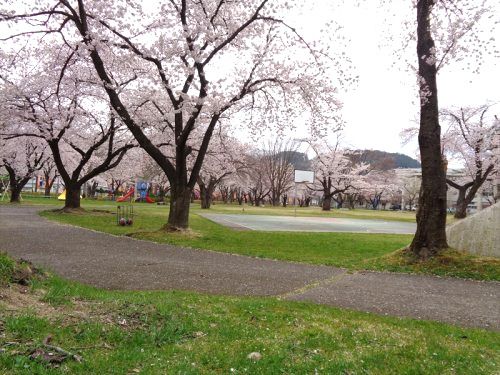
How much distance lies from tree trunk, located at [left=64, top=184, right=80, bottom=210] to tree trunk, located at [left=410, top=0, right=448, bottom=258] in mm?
20859

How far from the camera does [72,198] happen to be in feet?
84.7

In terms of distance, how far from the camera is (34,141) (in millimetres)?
30109

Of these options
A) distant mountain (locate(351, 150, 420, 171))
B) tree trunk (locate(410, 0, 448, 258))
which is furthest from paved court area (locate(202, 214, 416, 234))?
distant mountain (locate(351, 150, 420, 171))

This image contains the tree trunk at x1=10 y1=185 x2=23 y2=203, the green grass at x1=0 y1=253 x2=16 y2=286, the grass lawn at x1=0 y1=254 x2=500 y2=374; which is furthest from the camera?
the tree trunk at x1=10 y1=185 x2=23 y2=203

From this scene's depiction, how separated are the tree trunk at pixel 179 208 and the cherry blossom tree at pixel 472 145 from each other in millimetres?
24290

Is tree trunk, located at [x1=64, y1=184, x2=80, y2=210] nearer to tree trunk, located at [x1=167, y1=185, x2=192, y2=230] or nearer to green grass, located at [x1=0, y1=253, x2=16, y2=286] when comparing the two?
tree trunk, located at [x1=167, y1=185, x2=192, y2=230]

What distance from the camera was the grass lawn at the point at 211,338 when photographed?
3.36m

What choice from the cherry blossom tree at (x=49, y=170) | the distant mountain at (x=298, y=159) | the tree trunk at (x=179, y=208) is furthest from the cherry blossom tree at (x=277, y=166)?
the tree trunk at (x=179, y=208)

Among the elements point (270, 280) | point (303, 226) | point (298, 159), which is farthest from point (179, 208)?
point (298, 159)

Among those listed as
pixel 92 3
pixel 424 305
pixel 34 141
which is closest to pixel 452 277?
pixel 424 305

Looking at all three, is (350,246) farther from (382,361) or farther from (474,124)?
(474,124)

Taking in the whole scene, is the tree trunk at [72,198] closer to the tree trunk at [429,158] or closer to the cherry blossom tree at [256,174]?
the tree trunk at [429,158]

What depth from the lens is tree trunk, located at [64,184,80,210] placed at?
1005 inches

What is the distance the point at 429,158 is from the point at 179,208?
8291 millimetres
